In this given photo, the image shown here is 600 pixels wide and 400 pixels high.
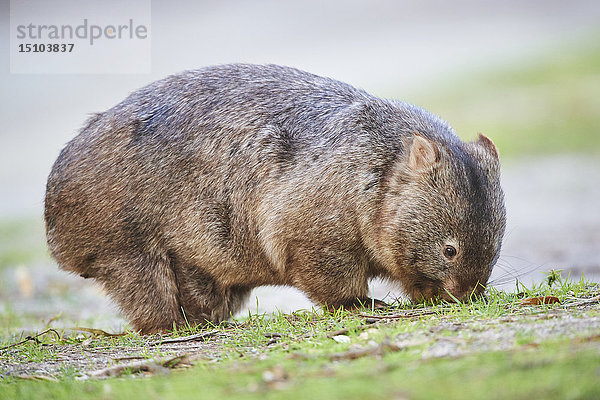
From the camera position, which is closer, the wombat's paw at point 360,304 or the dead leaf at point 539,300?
the dead leaf at point 539,300

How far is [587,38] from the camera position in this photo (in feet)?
84.6

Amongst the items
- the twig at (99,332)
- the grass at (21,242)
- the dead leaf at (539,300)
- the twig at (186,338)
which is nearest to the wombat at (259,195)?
the twig at (99,332)

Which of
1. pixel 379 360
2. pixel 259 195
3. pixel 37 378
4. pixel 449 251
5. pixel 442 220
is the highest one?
pixel 259 195

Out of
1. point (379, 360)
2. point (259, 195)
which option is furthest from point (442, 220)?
point (379, 360)

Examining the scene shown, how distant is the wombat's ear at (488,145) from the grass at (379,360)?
971 millimetres

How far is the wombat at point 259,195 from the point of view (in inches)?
211

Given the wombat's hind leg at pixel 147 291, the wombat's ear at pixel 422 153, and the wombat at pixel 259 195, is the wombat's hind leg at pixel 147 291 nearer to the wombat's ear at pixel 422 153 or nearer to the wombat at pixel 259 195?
the wombat at pixel 259 195

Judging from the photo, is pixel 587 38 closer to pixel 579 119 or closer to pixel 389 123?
pixel 579 119

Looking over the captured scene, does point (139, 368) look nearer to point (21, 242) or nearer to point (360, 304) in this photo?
point (360, 304)

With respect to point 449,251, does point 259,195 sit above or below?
above

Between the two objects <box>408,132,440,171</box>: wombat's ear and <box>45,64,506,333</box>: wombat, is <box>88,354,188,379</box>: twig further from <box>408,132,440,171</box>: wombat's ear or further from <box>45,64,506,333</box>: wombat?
<box>408,132,440,171</box>: wombat's ear

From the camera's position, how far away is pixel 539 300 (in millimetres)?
4977

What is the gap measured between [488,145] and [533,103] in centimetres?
1653

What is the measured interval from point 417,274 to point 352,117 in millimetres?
1151
